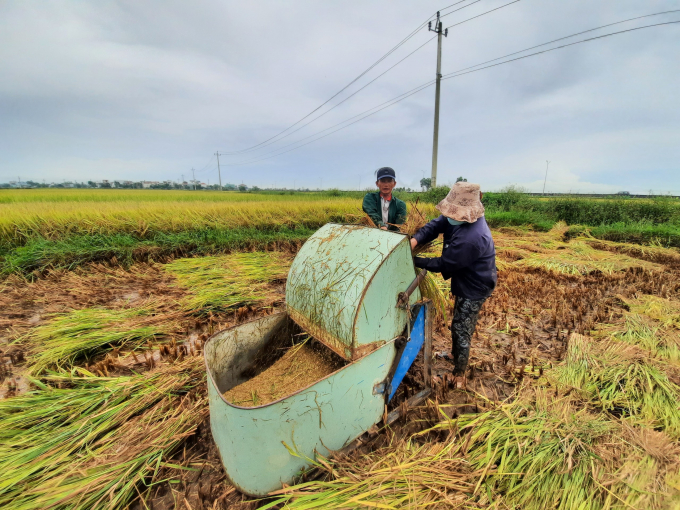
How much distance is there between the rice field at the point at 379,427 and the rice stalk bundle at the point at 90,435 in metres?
0.01

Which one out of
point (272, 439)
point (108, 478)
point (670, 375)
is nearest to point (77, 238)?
point (108, 478)

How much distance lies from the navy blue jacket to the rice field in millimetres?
311

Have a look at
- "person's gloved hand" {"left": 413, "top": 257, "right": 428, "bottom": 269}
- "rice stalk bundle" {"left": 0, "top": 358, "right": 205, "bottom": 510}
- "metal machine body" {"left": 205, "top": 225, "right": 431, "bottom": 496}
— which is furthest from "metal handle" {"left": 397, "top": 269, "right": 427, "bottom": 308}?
"rice stalk bundle" {"left": 0, "top": 358, "right": 205, "bottom": 510}

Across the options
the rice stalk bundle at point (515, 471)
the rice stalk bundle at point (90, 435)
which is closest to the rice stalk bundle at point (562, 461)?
the rice stalk bundle at point (515, 471)

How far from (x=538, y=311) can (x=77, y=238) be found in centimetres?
860

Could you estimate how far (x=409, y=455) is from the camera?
1.74 m

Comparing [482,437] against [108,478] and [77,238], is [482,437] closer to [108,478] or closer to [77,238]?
[108,478]

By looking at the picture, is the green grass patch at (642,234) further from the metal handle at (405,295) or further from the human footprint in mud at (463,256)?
the metal handle at (405,295)

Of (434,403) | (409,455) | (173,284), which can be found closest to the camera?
(409,455)

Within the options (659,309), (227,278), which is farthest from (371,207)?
(659,309)

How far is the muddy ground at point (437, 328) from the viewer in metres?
1.76

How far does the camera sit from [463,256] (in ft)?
7.27

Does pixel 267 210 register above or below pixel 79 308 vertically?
above

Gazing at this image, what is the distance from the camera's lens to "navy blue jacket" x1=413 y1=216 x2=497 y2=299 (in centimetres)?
222
